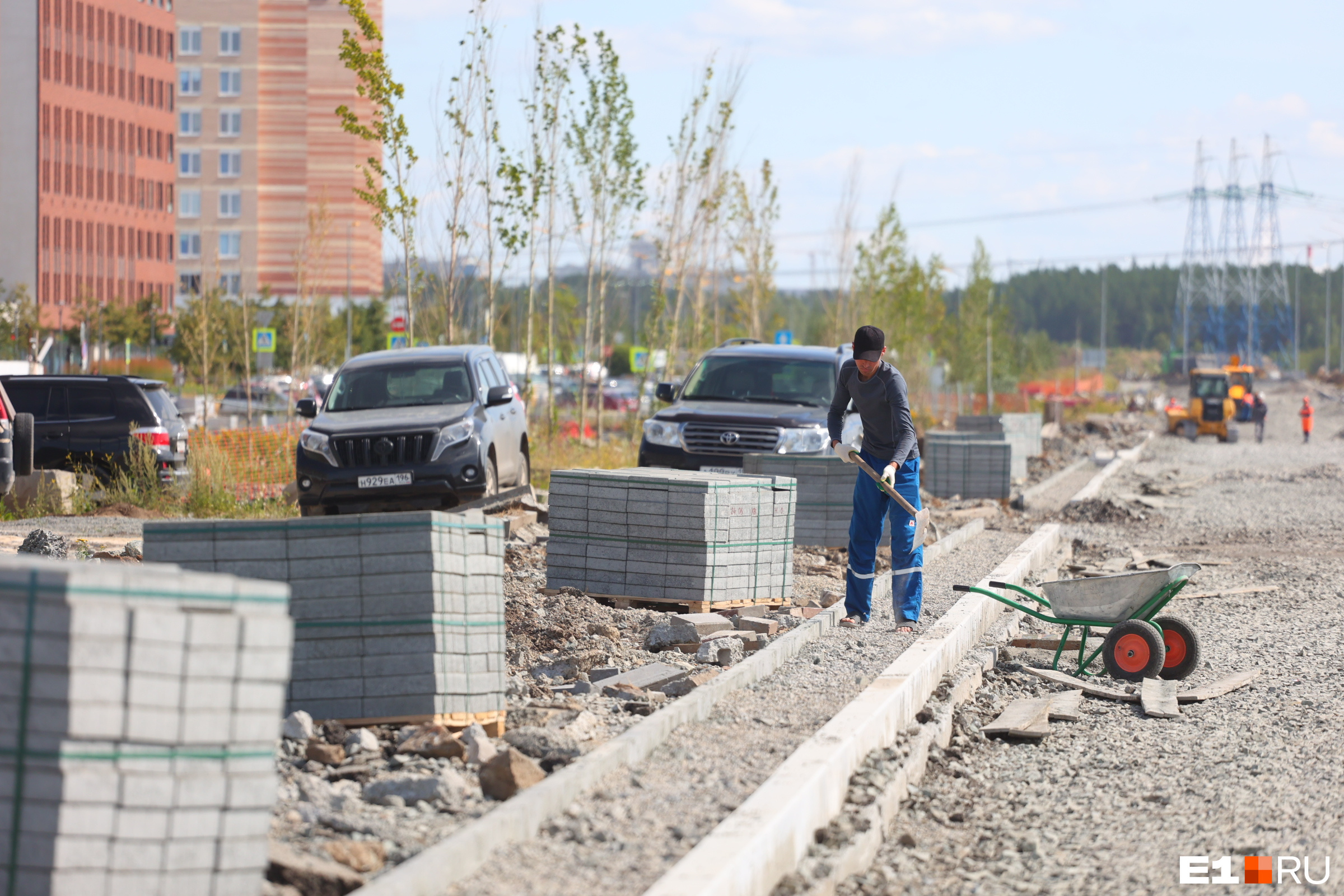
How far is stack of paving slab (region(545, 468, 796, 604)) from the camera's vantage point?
10219 mm

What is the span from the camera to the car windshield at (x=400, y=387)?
15.6 meters

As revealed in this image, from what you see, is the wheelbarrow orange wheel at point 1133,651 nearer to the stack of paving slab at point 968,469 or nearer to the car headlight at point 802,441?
the car headlight at point 802,441

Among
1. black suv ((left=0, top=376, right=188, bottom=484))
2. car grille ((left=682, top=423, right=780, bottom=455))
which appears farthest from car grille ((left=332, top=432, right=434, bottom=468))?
black suv ((left=0, top=376, right=188, bottom=484))

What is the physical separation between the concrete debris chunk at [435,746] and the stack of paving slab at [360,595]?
0.51 feet

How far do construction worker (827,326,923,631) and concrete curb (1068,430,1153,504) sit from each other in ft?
45.5

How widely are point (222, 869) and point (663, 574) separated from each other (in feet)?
20.9

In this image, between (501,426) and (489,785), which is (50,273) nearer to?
(501,426)

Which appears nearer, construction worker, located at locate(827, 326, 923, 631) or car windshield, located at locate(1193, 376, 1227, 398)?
construction worker, located at locate(827, 326, 923, 631)

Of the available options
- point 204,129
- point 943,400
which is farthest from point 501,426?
point 204,129

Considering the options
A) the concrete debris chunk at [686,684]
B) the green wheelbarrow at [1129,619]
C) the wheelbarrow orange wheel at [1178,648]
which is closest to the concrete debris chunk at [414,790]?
the concrete debris chunk at [686,684]

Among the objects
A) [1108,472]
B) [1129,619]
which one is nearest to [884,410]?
[1129,619]

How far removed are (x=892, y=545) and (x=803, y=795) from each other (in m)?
4.76

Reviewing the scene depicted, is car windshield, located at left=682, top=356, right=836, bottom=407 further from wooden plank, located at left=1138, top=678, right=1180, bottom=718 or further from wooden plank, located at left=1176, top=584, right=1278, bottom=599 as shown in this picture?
wooden plank, located at left=1138, top=678, right=1180, bottom=718

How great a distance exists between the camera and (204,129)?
108312 millimetres
